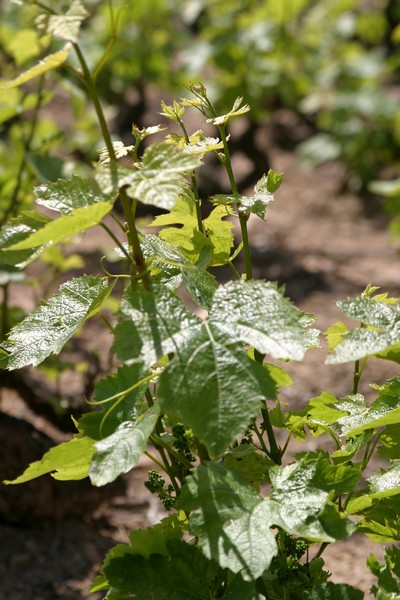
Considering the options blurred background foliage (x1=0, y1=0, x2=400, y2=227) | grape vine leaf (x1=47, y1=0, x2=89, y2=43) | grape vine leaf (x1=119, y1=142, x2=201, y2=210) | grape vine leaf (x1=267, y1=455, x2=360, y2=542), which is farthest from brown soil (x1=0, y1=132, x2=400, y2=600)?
grape vine leaf (x1=47, y1=0, x2=89, y2=43)

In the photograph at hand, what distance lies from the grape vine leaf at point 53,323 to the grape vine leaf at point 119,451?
0.58ft

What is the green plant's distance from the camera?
39.4 inches

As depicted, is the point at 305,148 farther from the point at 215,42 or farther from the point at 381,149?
the point at 215,42

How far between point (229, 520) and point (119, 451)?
0.16 metres

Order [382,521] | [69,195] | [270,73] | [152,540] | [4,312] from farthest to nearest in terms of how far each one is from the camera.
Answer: [270,73] → [4,312] → [382,521] → [152,540] → [69,195]

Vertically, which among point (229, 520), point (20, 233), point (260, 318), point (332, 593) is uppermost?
point (20, 233)

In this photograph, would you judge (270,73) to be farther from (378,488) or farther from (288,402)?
(378,488)

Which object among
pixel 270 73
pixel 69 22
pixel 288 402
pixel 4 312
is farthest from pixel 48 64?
pixel 270 73

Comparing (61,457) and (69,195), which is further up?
(69,195)

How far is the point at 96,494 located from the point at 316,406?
1.30 meters

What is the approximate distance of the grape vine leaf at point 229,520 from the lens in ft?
3.32

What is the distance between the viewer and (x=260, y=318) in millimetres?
1029

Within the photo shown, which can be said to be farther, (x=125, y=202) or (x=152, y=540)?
(x=152, y=540)

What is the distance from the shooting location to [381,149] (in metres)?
5.18
